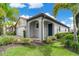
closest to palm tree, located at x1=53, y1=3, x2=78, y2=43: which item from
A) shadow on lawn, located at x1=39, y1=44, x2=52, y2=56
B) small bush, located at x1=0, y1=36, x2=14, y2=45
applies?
shadow on lawn, located at x1=39, y1=44, x2=52, y2=56

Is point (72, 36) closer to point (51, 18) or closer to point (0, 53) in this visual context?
point (51, 18)

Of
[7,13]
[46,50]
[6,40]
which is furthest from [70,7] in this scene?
[6,40]

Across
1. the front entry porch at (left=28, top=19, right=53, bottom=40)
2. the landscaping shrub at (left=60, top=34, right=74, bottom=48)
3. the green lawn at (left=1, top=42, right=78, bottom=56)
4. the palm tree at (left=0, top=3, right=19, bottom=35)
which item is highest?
the palm tree at (left=0, top=3, right=19, bottom=35)

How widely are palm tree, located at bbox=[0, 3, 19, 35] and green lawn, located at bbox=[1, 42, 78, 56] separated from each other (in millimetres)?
405

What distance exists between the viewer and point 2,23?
179 inches

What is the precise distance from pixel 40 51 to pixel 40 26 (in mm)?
486

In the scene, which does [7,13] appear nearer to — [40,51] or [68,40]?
[40,51]

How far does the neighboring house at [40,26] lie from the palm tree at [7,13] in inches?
5.8

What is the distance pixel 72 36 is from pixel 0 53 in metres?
1.38

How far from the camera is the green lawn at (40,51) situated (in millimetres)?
4445

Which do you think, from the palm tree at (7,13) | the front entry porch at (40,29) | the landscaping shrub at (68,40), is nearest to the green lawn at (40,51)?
the landscaping shrub at (68,40)

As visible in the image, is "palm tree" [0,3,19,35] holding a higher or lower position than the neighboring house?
higher

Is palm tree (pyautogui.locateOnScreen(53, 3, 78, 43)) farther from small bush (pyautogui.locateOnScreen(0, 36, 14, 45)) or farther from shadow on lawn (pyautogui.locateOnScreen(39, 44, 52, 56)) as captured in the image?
small bush (pyautogui.locateOnScreen(0, 36, 14, 45))

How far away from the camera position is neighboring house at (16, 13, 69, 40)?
180 inches
